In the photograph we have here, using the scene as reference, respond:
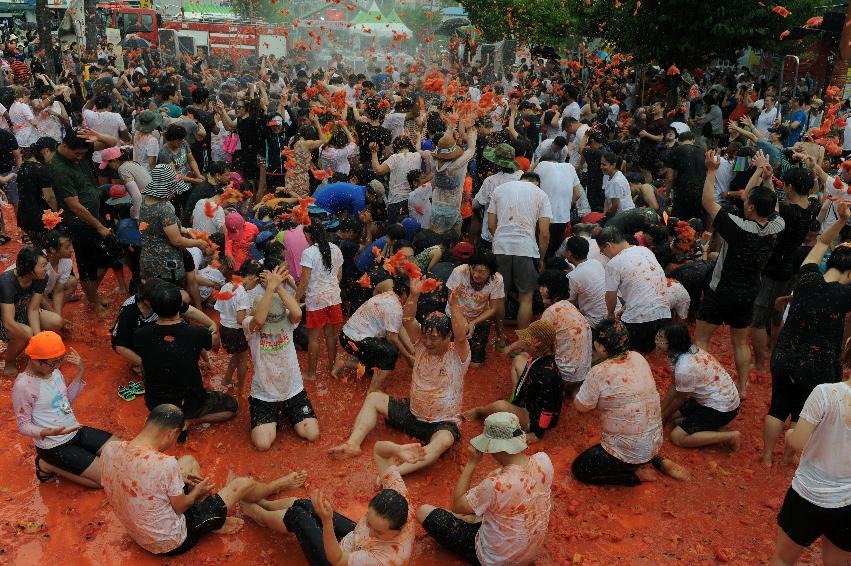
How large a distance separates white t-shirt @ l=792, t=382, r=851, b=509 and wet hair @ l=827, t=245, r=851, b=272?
1.62 metres

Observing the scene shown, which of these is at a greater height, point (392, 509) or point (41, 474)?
point (392, 509)

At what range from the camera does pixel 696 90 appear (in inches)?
699

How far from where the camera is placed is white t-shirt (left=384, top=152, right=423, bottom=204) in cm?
889

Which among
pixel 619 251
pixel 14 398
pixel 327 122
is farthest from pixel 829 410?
pixel 327 122

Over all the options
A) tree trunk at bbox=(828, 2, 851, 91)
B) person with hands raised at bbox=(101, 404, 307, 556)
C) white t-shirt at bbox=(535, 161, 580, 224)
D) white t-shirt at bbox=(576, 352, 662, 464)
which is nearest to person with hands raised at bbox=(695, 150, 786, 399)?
white t-shirt at bbox=(576, 352, 662, 464)

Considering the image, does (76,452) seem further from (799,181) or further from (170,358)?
(799,181)

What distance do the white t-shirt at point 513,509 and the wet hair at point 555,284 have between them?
2.31 meters

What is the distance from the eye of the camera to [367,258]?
7711mm

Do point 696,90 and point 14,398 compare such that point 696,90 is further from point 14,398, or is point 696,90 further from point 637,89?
point 14,398

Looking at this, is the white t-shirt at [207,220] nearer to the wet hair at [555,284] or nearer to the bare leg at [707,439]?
the wet hair at [555,284]

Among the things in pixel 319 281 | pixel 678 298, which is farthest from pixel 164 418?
pixel 678 298

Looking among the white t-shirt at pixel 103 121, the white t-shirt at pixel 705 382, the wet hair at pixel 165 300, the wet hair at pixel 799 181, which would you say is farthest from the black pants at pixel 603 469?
the white t-shirt at pixel 103 121

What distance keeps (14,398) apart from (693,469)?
16.8ft

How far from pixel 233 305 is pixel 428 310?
201 cm
